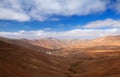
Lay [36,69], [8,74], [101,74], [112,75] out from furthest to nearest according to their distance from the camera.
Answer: [36,69] → [101,74] → [112,75] → [8,74]

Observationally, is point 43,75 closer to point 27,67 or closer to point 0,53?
point 27,67

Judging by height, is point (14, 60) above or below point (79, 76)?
above

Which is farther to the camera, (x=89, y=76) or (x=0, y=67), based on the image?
(x=89, y=76)

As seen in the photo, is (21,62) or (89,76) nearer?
(89,76)

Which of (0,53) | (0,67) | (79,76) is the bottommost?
(79,76)

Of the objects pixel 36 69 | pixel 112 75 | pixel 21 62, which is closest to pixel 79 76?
pixel 112 75

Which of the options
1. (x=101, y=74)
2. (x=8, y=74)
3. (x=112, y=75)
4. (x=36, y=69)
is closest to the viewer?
(x=8, y=74)

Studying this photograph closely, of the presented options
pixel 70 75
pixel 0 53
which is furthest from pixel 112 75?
pixel 0 53

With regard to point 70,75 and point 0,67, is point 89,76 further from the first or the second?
point 0,67

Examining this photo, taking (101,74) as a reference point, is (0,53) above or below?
above
